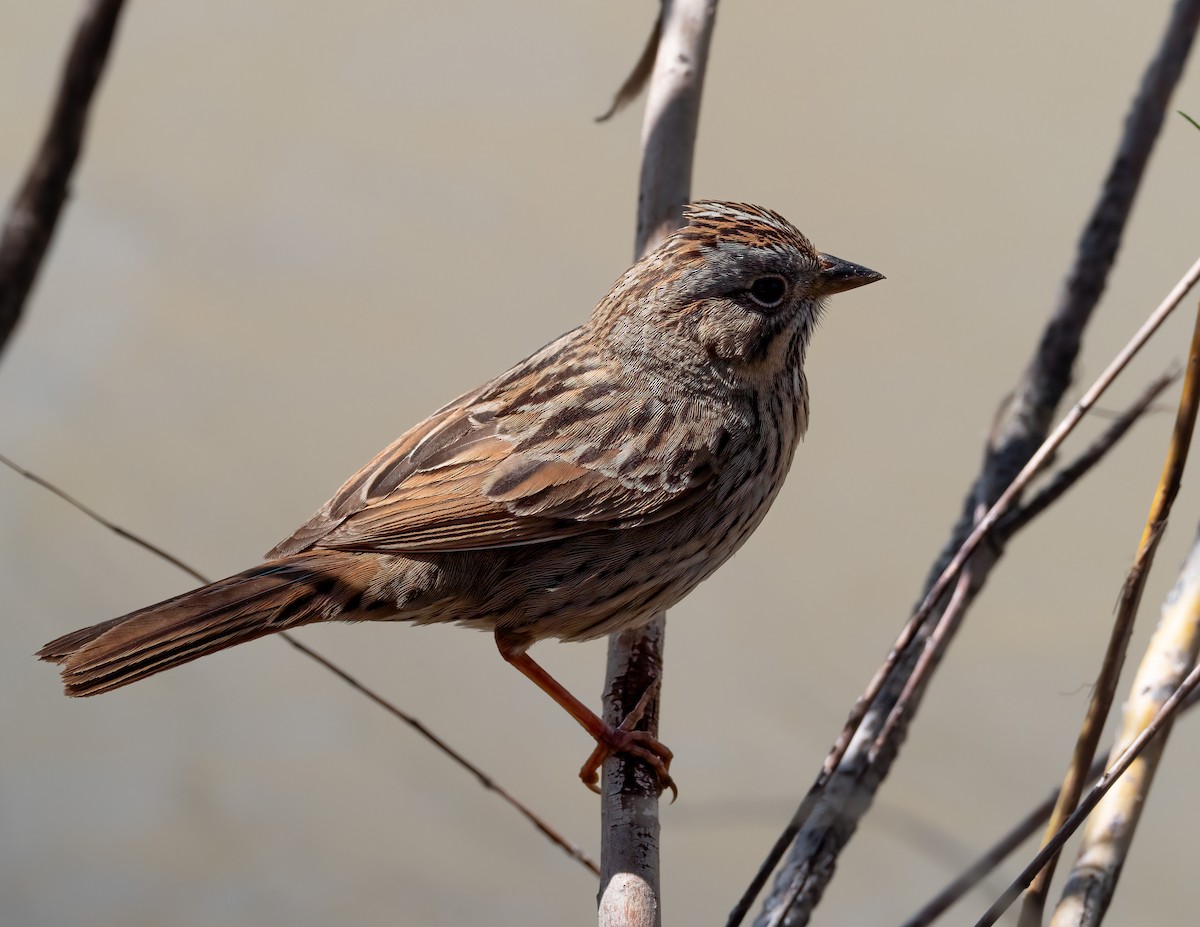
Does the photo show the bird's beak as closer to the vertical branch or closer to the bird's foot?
the vertical branch

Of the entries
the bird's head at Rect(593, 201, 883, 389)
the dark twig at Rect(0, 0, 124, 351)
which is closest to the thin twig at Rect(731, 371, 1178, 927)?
the bird's head at Rect(593, 201, 883, 389)

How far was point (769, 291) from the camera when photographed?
11.4 feet

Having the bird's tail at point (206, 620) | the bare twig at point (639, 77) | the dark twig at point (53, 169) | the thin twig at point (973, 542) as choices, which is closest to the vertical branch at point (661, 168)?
the bare twig at point (639, 77)

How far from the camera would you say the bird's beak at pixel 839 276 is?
349 centimetres

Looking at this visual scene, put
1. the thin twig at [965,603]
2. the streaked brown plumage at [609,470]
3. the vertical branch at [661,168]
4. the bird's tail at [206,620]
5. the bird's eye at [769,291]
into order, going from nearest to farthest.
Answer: the thin twig at [965,603] < the bird's tail at [206,620] < the streaked brown plumage at [609,470] < the vertical branch at [661,168] < the bird's eye at [769,291]

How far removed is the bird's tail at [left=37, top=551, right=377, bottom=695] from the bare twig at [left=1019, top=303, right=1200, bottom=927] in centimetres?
160

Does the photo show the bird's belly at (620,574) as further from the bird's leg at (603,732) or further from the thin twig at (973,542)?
the thin twig at (973,542)

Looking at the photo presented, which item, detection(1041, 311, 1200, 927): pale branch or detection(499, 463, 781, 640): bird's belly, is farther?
detection(499, 463, 781, 640): bird's belly

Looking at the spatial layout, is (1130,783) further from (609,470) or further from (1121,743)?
(609,470)

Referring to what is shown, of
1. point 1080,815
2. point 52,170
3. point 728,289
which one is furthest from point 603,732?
point 52,170

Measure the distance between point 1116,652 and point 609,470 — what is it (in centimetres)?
136

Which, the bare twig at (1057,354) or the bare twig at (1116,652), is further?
the bare twig at (1057,354)

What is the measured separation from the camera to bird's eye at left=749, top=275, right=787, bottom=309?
3453mm

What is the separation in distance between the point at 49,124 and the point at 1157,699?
2.81 metres
